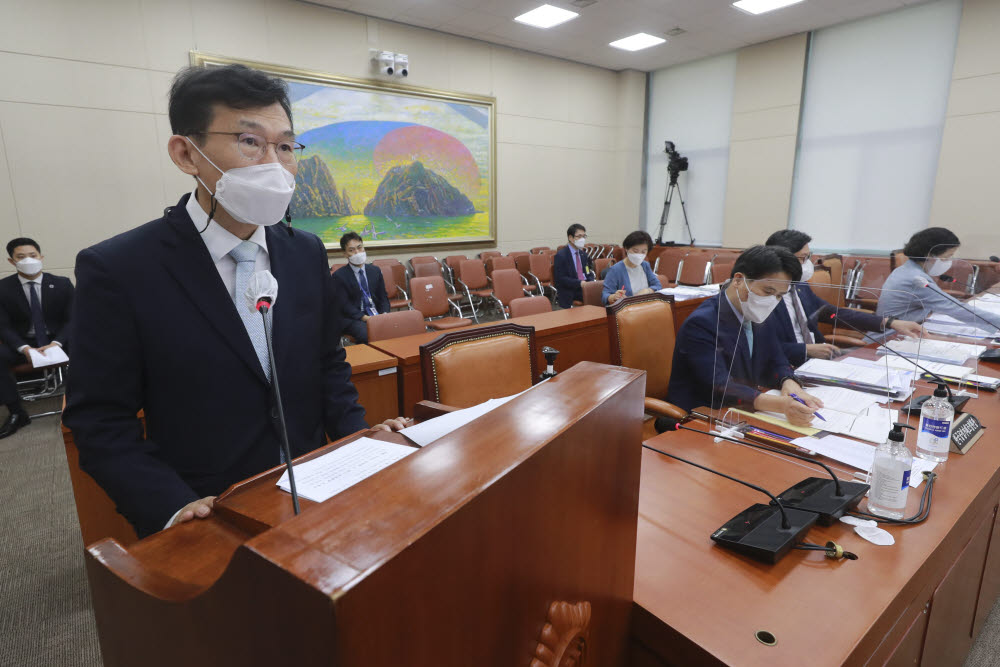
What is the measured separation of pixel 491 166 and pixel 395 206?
5.23ft

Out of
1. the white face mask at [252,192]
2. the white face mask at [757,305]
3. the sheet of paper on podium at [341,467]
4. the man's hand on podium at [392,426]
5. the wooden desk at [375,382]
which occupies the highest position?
the white face mask at [252,192]

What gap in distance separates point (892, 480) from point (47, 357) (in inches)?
186

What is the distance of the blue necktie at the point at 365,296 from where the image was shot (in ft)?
14.6

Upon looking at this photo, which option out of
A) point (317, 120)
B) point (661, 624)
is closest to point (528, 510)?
point (661, 624)

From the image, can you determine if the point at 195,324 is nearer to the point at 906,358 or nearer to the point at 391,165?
the point at 906,358

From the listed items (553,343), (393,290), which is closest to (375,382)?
(553,343)

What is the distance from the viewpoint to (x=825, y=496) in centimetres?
118

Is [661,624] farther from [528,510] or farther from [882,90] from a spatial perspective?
[882,90]

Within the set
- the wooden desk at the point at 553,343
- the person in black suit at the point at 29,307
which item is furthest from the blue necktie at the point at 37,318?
the wooden desk at the point at 553,343

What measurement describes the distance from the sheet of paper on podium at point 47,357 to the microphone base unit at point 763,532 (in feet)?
14.2

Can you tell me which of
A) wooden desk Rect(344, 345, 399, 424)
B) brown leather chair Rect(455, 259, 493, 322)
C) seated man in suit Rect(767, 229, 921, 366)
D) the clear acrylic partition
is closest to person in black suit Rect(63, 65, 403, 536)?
the clear acrylic partition

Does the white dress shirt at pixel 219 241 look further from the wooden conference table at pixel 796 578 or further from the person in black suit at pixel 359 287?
the person in black suit at pixel 359 287

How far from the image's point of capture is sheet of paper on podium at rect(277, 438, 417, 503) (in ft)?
2.64

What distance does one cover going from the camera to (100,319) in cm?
96
